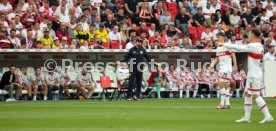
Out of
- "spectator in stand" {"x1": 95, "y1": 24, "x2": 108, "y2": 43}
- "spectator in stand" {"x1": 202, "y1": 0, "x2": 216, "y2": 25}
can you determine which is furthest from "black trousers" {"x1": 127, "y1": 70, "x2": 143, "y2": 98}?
"spectator in stand" {"x1": 202, "y1": 0, "x2": 216, "y2": 25}

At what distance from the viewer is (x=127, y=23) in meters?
34.3

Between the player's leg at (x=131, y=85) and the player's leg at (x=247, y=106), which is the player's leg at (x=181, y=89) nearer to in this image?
the player's leg at (x=131, y=85)

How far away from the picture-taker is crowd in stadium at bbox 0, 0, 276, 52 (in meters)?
31.8

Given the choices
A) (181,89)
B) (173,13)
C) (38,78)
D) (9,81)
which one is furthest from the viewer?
(173,13)

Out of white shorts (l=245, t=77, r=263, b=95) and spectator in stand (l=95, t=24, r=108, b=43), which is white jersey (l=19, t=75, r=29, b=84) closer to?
spectator in stand (l=95, t=24, r=108, b=43)

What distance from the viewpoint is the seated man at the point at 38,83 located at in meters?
31.8

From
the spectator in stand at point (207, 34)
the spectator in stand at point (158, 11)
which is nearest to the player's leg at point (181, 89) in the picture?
the spectator in stand at point (207, 34)

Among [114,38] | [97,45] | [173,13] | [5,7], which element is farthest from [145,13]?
[5,7]

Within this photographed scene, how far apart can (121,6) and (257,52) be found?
62.0ft

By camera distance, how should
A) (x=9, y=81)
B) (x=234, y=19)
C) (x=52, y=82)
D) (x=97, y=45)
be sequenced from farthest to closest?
(x=234, y=19)
(x=97, y=45)
(x=52, y=82)
(x=9, y=81)

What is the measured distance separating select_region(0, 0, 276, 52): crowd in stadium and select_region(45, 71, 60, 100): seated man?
4.20 feet

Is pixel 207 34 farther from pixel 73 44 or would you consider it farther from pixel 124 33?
pixel 73 44

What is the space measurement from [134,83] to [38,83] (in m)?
4.15

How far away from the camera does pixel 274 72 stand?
34.2 metres
